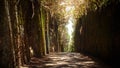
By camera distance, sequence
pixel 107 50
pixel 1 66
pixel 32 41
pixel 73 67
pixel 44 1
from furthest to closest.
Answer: pixel 44 1 → pixel 32 41 → pixel 107 50 → pixel 73 67 → pixel 1 66

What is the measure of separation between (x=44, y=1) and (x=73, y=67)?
11244 millimetres

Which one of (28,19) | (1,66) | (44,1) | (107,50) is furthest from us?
(44,1)

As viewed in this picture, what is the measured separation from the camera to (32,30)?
14.5m

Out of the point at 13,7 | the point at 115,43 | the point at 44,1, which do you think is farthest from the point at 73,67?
the point at 44,1

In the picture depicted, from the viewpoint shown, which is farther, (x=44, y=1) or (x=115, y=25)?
(x=44, y=1)

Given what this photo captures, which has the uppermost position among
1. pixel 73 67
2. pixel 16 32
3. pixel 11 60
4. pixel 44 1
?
pixel 44 1

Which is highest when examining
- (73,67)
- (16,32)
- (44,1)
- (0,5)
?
(44,1)

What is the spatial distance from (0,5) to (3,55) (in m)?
1.52

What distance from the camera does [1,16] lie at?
7203mm

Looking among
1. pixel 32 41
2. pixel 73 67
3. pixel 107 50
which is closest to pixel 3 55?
pixel 73 67

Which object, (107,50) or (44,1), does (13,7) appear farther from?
(44,1)

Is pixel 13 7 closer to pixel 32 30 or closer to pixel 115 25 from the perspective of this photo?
pixel 115 25

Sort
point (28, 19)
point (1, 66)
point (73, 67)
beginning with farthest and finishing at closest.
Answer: point (28, 19) → point (73, 67) → point (1, 66)

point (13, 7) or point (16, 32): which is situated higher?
point (13, 7)
